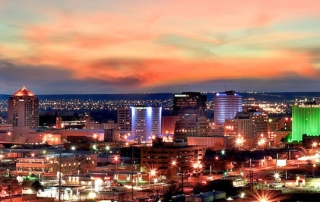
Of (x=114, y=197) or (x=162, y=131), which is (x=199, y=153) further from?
(x=162, y=131)

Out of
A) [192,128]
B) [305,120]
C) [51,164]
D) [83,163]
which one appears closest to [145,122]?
[192,128]

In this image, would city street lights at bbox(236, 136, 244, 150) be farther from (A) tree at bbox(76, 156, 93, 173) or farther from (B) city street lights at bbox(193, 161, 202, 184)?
(A) tree at bbox(76, 156, 93, 173)

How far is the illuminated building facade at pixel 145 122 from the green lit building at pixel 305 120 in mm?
17832

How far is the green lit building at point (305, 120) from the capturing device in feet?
301

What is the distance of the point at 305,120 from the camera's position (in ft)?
305

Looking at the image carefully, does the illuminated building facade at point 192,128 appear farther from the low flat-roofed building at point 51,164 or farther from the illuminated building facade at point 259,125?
the low flat-roofed building at point 51,164

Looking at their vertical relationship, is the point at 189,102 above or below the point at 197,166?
above

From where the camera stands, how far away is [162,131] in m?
106

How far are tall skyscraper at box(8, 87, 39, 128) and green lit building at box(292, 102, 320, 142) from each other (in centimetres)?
3367

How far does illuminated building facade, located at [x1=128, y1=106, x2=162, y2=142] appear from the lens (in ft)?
326

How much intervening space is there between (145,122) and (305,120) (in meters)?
20.7

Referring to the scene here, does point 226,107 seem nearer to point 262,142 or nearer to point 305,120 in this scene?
point 305,120

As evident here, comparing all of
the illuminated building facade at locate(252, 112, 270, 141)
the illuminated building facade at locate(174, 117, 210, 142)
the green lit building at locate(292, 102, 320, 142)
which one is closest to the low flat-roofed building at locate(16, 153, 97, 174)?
the illuminated building facade at locate(174, 117, 210, 142)

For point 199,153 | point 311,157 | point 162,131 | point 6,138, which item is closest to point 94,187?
point 199,153
